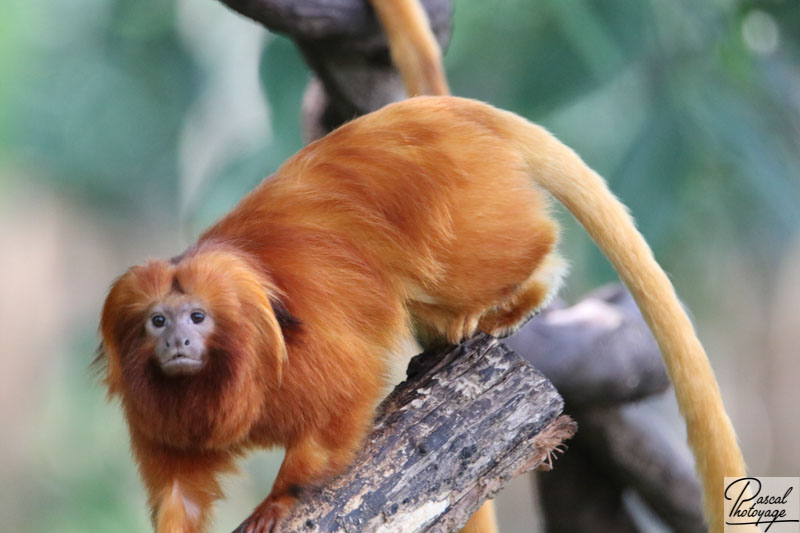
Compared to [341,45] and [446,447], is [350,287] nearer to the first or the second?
[446,447]

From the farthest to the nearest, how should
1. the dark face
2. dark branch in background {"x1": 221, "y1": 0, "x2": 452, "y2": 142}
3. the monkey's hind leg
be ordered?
dark branch in background {"x1": 221, "y1": 0, "x2": 452, "y2": 142} < the monkey's hind leg < the dark face

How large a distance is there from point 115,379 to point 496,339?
0.74m

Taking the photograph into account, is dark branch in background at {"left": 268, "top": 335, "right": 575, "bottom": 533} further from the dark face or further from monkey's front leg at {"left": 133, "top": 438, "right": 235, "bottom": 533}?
the dark face

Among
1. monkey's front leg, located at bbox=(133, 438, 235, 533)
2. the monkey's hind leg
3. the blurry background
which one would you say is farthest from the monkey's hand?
the blurry background

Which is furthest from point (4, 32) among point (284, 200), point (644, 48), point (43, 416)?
point (284, 200)

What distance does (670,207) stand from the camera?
4.60 metres

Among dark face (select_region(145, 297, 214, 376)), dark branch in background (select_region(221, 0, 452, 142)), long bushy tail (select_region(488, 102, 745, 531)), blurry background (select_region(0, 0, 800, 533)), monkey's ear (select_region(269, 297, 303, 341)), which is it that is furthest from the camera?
blurry background (select_region(0, 0, 800, 533))

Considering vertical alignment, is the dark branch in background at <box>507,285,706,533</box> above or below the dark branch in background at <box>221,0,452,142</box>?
below

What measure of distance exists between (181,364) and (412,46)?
5.61 ft

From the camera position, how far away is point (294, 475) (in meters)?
1.42

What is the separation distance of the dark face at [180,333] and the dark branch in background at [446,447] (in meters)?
0.32
